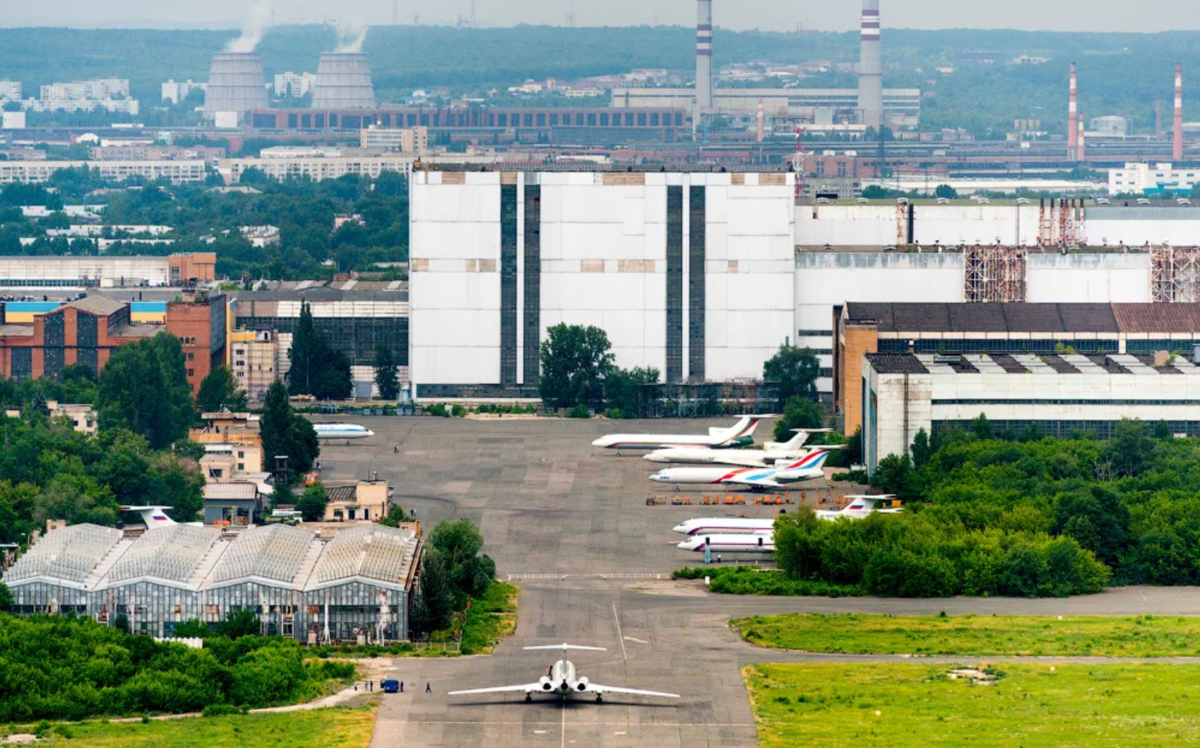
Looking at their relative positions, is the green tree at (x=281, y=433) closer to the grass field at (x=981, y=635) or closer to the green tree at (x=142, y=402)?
the green tree at (x=142, y=402)

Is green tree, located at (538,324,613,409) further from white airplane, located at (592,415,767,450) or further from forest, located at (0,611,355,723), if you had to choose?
forest, located at (0,611,355,723)

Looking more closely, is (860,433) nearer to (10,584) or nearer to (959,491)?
(959,491)

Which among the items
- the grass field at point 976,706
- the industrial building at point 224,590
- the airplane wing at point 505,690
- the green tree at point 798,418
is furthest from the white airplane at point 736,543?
the green tree at point 798,418

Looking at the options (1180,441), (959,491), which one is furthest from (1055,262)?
(959,491)

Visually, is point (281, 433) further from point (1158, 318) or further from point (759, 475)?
point (1158, 318)

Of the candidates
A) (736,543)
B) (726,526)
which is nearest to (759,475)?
(726,526)

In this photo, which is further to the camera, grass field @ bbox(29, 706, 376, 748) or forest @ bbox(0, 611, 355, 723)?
forest @ bbox(0, 611, 355, 723)

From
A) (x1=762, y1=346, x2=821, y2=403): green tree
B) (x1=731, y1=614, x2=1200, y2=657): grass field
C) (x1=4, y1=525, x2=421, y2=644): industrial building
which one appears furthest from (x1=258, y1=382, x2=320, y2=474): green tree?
(x1=731, y1=614, x2=1200, y2=657): grass field
